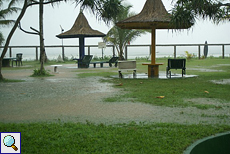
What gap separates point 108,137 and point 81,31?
2124cm

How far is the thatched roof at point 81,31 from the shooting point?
25.1m

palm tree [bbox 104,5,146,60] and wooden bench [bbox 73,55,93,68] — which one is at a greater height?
palm tree [bbox 104,5,146,60]

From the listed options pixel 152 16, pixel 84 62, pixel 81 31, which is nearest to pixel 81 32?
pixel 81 31

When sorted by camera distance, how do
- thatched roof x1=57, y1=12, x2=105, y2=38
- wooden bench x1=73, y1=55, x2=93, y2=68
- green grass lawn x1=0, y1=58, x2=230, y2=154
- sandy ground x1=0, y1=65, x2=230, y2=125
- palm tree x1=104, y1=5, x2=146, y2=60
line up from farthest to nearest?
palm tree x1=104, y1=5, x2=146, y2=60 → thatched roof x1=57, y1=12, x2=105, y2=38 → wooden bench x1=73, y1=55, x2=93, y2=68 → sandy ground x1=0, y1=65, x2=230, y2=125 → green grass lawn x1=0, y1=58, x2=230, y2=154

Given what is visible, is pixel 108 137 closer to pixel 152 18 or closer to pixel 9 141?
pixel 9 141

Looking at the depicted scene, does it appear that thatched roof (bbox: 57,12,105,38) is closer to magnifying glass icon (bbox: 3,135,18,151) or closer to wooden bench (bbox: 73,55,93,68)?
wooden bench (bbox: 73,55,93,68)

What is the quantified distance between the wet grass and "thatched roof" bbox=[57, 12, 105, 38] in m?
19.9

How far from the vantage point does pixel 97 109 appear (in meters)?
6.88

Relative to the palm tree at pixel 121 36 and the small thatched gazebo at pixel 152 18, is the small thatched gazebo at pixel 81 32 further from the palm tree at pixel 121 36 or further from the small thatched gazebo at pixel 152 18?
the small thatched gazebo at pixel 152 18

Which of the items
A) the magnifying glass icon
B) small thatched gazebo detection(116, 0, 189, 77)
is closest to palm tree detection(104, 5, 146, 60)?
small thatched gazebo detection(116, 0, 189, 77)

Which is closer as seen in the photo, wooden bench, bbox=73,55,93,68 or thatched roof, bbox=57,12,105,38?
wooden bench, bbox=73,55,93,68

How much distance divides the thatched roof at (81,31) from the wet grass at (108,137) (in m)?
19.9

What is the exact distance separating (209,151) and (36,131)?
7.66ft

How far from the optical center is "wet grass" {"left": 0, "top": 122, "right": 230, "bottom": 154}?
13.4 ft
